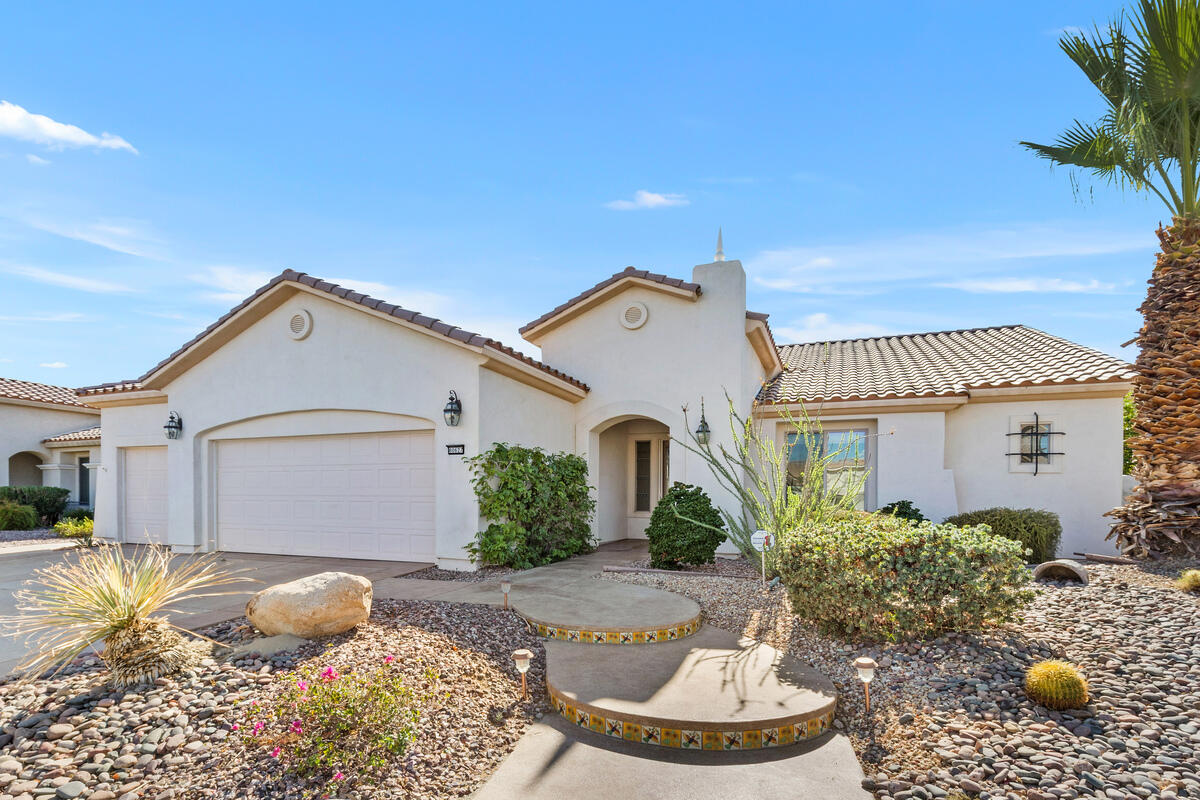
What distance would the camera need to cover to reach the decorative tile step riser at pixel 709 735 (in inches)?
172

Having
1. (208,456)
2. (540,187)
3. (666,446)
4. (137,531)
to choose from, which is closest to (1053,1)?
(540,187)

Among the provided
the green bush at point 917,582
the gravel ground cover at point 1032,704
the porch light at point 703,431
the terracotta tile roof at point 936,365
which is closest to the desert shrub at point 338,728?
the gravel ground cover at point 1032,704

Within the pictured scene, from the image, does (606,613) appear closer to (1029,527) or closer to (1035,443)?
(1029,527)

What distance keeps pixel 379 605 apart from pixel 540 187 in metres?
7.67

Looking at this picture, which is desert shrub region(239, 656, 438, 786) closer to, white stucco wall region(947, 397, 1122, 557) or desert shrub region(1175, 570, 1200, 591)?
desert shrub region(1175, 570, 1200, 591)

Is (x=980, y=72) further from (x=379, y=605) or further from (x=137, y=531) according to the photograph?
(x=137, y=531)

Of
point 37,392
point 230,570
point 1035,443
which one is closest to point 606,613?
point 230,570

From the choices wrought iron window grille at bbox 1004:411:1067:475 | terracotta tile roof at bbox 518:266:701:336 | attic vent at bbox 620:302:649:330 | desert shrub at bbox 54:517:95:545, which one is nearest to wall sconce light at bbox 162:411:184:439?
desert shrub at bbox 54:517:95:545

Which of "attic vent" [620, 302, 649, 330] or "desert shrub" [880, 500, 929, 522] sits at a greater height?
"attic vent" [620, 302, 649, 330]

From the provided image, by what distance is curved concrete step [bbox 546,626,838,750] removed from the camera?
4.39 metres

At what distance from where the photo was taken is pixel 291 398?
11469mm

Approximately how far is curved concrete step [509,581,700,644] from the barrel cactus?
120 inches

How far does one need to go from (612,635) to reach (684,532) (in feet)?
11.9

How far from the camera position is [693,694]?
4871mm
